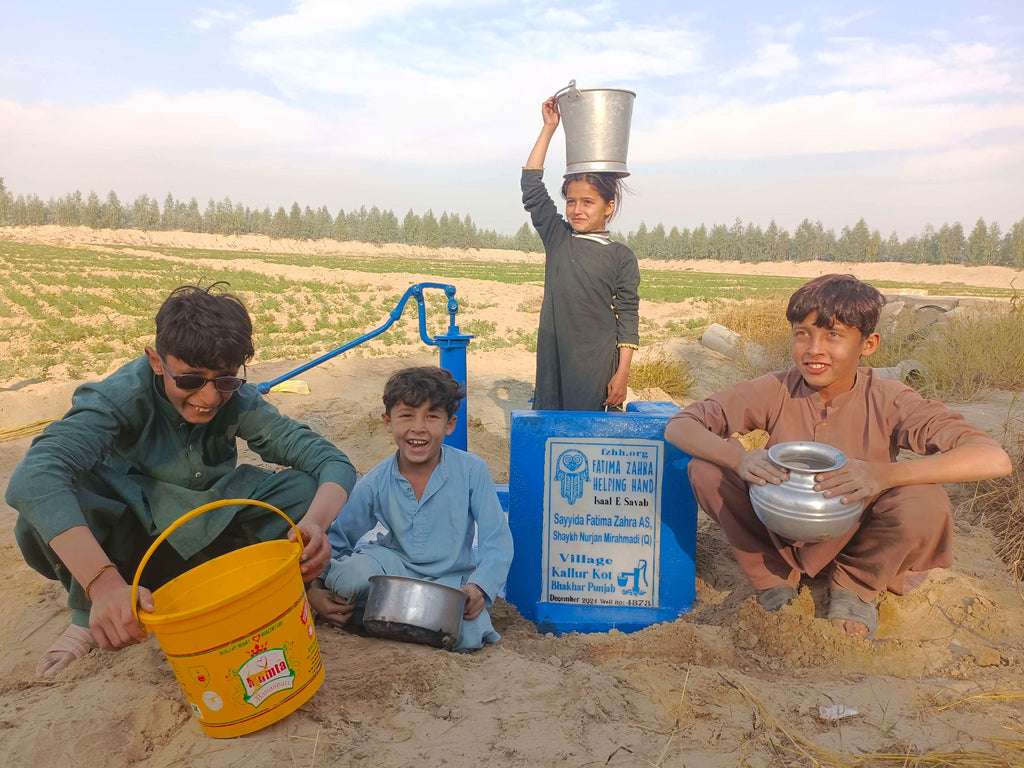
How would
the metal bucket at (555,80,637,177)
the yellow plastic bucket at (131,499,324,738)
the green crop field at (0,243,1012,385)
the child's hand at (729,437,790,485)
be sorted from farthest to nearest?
the green crop field at (0,243,1012,385)
the metal bucket at (555,80,637,177)
the child's hand at (729,437,790,485)
the yellow plastic bucket at (131,499,324,738)

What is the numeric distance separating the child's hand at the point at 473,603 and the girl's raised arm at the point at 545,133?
239 centimetres

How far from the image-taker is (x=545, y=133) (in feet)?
12.4

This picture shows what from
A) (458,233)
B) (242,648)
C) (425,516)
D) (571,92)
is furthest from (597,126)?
(458,233)

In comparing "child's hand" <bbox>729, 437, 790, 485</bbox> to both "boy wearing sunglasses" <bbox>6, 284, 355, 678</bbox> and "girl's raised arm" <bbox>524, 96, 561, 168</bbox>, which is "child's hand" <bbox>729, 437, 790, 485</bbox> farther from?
"girl's raised arm" <bbox>524, 96, 561, 168</bbox>

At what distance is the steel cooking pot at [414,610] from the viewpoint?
7.36ft

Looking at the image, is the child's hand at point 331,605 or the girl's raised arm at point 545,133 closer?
the child's hand at point 331,605

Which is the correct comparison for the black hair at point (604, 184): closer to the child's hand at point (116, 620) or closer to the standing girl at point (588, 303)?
the standing girl at point (588, 303)

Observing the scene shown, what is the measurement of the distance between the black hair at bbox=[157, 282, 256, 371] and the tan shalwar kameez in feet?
5.46

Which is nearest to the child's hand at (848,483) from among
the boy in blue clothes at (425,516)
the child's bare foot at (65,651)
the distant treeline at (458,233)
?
the boy in blue clothes at (425,516)

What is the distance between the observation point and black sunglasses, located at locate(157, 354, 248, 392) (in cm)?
218

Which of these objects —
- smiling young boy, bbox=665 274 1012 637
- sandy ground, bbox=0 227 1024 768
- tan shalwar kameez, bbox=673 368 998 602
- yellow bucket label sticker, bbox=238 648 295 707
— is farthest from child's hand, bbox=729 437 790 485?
yellow bucket label sticker, bbox=238 648 295 707

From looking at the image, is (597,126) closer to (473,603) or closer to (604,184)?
(604,184)

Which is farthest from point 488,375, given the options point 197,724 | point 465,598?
point 197,724

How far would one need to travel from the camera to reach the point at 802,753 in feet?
5.28
